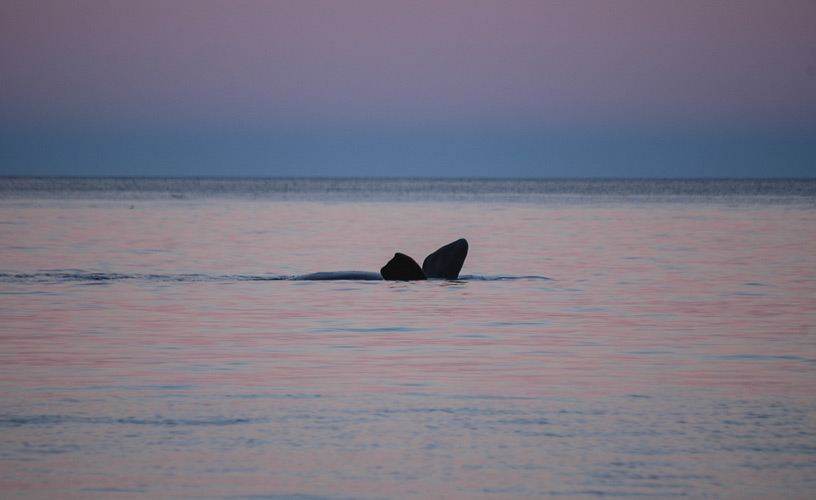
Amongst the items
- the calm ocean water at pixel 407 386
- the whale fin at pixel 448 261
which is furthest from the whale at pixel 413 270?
the calm ocean water at pixel 407 386

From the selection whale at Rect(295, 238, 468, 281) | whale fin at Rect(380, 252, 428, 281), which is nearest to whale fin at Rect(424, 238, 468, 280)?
whale at Rect(295, 238, 468, 281)

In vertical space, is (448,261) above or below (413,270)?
above

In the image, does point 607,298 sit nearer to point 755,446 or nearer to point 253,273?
point 253,273

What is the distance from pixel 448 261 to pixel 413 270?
3.26 ft

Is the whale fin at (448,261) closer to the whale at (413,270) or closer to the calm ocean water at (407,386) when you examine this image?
the whale at (413,270)

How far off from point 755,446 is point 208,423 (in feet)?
17.7

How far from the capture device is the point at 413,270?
93.3 ft

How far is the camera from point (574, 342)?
16984 mm

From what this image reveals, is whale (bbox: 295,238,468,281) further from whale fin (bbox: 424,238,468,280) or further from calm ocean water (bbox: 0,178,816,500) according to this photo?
calm ocean water (bbox: 0,178,816,500)

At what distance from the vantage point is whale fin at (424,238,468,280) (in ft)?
93.5

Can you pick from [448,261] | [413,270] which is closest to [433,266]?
[448,261]

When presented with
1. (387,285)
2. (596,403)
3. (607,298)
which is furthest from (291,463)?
(387,285)

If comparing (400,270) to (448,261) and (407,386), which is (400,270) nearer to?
(448,261)

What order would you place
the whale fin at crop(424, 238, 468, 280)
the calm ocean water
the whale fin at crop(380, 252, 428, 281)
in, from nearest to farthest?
the calm ocean water < the whale fin at crop(380, 252, 428, 281) < the whale fin at crop(424, 238, 468, 280)
